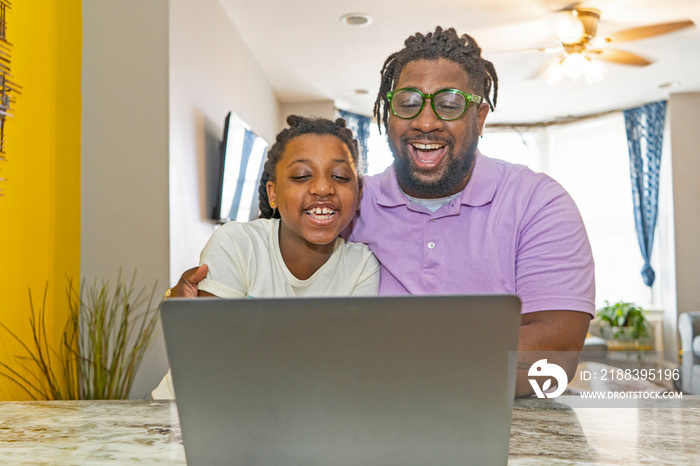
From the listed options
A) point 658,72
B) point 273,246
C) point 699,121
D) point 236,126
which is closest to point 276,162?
point 273,246

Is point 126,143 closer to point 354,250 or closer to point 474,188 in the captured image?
point 354,250

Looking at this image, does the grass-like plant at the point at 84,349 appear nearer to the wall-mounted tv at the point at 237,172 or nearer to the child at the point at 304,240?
the child at the point at 304,240

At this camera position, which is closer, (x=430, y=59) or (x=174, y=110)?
(x=430, y=59)

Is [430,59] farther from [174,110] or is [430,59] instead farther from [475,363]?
[174,110]

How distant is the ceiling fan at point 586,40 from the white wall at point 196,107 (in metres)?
2.14

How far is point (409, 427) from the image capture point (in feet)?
1.77

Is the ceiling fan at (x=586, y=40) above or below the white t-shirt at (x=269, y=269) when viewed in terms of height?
above

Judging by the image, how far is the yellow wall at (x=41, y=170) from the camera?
2018 mm

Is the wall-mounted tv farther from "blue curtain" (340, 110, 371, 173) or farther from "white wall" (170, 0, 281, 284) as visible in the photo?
"blue curtain" (340, 110, 371, 173)

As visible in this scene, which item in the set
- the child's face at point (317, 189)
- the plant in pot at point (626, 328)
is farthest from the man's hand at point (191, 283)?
the plant in pot at point (626, 328)

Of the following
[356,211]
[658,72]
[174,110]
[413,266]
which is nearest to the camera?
[413,266]

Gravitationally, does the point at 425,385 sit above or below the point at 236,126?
below

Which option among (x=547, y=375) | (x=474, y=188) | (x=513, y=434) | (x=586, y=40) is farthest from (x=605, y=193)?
(x=513, y=434)

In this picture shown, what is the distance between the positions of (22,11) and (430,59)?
152 cm
